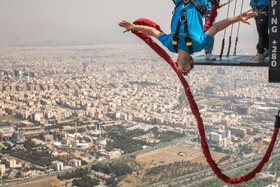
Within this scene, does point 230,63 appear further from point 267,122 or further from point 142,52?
point 142,52

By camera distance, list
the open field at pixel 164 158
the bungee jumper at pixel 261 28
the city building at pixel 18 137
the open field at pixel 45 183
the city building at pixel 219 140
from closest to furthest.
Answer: the bungee jumper at pixel 261 28 → the open field at pixel 45 183 → the open field at pixel 164 158 → the city building at pixel 219 140 → the city building at pixel 18 137

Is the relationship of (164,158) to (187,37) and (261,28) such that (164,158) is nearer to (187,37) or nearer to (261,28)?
(261,28)

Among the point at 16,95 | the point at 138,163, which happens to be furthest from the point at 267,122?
the point at 16,95

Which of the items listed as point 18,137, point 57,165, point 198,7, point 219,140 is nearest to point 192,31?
point 198,7

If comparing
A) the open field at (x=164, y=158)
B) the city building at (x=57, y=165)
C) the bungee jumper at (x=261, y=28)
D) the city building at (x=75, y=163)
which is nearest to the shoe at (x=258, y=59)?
the bungee jumper at (x=261, y=28)

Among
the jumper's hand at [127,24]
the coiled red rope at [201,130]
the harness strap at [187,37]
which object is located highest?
the jumper's hand at [127,24]

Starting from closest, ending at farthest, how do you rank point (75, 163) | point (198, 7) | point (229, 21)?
1. point (229, 21)
2. point (198, 7)
3. point (75, 163)

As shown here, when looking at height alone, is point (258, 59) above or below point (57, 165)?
above

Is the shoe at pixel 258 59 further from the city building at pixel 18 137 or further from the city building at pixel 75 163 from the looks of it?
the city building at pixel 18 137
